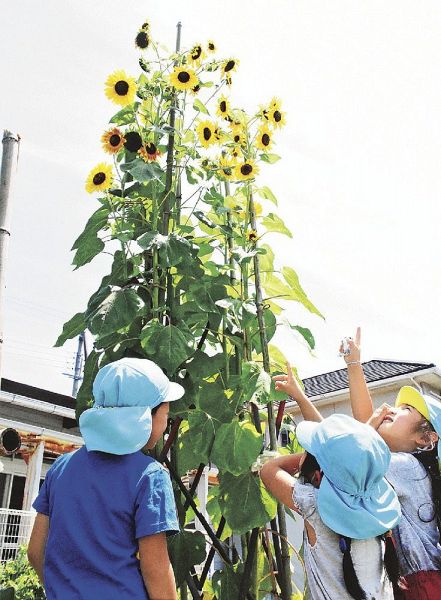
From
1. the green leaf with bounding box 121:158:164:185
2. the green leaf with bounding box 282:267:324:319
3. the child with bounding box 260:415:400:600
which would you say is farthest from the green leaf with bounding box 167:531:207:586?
the green leaf with bounding box 121:158:164:185

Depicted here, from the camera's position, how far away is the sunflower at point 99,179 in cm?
213

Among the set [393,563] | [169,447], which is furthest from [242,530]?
[393,563]

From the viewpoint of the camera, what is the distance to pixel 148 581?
1321 millimetres

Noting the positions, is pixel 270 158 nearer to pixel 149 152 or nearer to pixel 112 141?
pixel 149 152

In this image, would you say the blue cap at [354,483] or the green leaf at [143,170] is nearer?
the blue cap at [354,483]

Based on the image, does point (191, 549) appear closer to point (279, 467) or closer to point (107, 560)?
point (279, 467)

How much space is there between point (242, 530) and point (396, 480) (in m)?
0.44

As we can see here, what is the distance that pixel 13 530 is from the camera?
26.2 feet

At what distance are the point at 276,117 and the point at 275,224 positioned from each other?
0.44 metres

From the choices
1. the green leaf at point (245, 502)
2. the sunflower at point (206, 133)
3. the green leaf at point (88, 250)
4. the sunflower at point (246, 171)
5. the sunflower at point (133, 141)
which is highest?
the sunflower at point (206, 133)

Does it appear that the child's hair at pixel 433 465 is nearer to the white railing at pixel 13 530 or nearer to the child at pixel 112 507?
the child at pixel 112 507

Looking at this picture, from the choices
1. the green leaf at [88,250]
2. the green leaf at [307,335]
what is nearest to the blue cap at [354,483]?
the green leaf at [307,335]

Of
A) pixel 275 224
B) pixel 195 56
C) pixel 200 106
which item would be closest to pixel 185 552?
pixel 275 224

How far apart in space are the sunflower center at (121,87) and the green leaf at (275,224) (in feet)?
2.19
